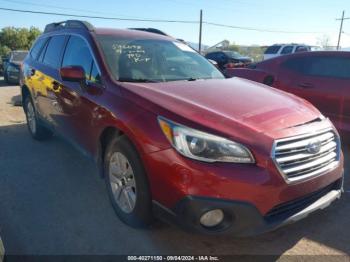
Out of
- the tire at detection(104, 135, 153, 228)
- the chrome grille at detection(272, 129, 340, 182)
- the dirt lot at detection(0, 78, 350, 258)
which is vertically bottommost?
the dirt lot at detection(0, 78, 350, 258)

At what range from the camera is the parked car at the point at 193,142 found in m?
2.36

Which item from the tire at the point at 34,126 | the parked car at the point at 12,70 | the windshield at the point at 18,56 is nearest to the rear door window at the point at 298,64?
the tire at the point at 34,126

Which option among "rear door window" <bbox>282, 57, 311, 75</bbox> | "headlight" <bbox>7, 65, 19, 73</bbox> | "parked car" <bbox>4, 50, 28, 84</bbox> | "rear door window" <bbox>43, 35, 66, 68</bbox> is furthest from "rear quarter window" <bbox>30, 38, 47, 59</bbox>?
"headlight" <bbox>7, 65, 19, 73</bbox>

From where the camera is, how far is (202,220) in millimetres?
2400

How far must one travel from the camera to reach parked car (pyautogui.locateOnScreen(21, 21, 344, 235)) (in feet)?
7.75

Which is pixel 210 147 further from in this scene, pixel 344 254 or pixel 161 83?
pixel 344 254

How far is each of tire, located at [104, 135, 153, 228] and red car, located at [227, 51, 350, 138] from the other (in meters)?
3.62

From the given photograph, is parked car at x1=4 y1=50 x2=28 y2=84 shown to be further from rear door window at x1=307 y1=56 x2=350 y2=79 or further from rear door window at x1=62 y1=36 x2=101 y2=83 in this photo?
rear door window at x1=307 y1=56 x2=350 y2=79

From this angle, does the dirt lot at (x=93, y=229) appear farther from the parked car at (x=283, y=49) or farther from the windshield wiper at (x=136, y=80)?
the parked car at (x=283, y=49)

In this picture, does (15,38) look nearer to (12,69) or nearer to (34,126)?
(12,69)

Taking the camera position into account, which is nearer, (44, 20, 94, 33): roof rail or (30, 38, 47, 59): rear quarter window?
(44, 20, 94, 33): roof rail

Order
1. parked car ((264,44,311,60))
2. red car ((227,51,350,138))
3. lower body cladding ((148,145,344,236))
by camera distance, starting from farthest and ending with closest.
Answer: parked car ((264,44,311,60)), red car ((227,51,350,138)), lower body cladding ((148,145,344,236))

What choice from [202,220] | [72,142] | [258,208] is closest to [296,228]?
[258,208]

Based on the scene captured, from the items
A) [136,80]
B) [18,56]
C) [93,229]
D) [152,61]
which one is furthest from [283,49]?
[93,229]
